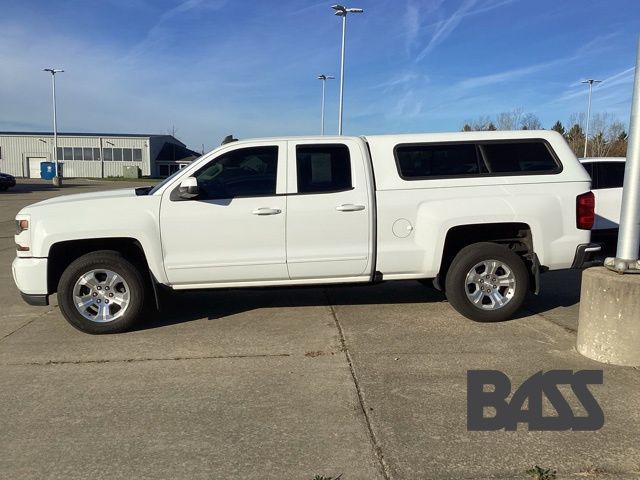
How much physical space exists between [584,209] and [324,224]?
2.73 meters

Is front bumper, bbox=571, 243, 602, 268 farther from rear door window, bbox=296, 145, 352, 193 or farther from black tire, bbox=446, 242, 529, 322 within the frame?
rear door window, bbox=296, 145, 352, 193

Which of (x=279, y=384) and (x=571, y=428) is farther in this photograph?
(x=279, y=384)

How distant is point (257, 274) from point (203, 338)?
83 centimetres

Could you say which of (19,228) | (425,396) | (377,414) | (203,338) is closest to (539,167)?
(425,396)

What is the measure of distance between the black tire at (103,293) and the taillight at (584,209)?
4585 mm

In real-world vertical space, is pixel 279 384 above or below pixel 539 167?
below

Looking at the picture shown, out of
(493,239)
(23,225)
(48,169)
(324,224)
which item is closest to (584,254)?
(493,239)

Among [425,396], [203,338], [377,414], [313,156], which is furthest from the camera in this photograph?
[313,156]

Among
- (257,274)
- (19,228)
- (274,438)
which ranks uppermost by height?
(19,228)

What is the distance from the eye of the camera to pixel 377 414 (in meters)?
3.54

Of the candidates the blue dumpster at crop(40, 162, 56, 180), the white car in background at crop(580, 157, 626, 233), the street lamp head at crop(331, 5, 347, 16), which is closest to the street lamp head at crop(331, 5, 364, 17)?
the street lamp head at crop(331, 5, 347, 16)

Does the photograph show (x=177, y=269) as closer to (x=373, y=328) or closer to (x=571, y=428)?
(x=373, y=328)

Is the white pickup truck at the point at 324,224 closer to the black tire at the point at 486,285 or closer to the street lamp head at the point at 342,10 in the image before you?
the black tire at the point at 486,285

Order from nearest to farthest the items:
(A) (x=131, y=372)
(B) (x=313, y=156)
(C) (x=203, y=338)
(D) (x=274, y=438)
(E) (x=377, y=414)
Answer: (D) (x=274, y=438)
(E) (x=377, y=414)
(A) (x=131, y=372)
(C) (x=203, y=338)
(B) (x=313, y=156)
